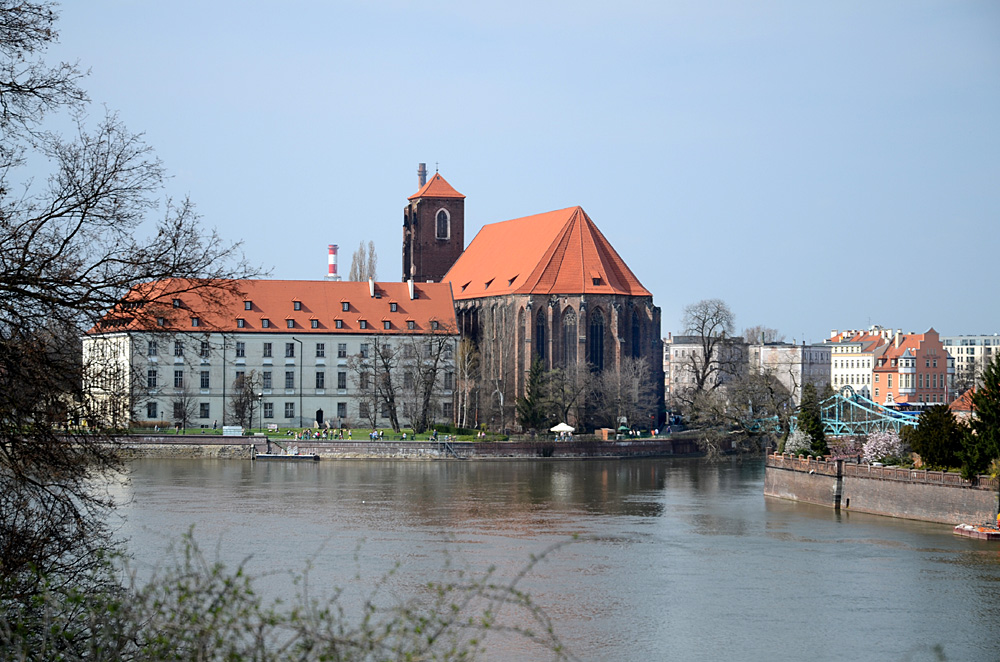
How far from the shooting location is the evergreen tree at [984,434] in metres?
37.7

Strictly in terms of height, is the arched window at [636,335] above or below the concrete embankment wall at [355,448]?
above

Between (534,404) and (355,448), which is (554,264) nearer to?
(534,404)

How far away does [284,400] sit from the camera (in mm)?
78375

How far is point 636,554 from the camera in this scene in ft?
111

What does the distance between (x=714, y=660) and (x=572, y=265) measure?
61.6 m

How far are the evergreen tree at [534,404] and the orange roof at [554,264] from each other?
265 inches

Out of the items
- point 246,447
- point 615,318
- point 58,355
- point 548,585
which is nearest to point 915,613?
point 548,585

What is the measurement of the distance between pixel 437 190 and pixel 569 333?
21.1 m

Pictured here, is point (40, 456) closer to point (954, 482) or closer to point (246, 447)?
point (954, 482)

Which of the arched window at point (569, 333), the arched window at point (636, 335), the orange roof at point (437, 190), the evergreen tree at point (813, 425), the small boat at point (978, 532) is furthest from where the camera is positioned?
the orange roof at point (437, 190)

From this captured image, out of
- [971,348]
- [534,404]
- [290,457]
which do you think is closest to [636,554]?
[290,457]

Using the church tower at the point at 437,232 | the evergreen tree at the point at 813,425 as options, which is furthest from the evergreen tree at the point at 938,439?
the church tower at the point at 437,232

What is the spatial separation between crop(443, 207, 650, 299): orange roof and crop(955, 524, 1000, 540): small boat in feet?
150

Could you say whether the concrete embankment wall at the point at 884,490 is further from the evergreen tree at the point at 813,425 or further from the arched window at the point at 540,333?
the arched window at the point at 540,333
